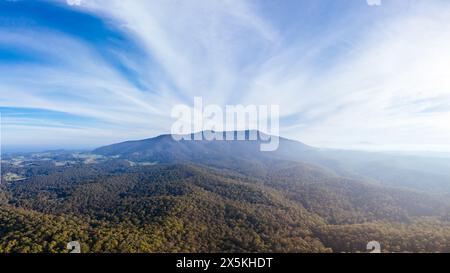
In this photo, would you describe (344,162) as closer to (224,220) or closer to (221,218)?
(221,218)

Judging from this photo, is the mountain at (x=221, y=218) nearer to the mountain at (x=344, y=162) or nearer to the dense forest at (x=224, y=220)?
the dense forest at (x=224, y=220)

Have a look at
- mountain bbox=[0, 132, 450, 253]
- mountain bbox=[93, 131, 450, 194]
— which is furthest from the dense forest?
mountain bbox=[93, 131, 450, 194]

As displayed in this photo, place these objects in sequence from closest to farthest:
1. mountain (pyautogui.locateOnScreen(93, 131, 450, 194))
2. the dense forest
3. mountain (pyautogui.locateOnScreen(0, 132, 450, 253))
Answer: the dense forest < mountain (pyautogui.locateOnScreen(0, 132, 450, 253)) < mountain (pyautogui.locateOnScreen(93, 131, 450, 194))

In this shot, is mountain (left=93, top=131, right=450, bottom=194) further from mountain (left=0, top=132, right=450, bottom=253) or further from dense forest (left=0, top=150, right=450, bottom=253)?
dense forest (left=0, top=150, right=450, bottom=253)

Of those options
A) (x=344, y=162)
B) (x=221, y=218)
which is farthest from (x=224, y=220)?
(x=344, y=162)

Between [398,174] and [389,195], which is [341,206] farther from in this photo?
[398,174]

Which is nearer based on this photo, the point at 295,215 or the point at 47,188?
the point at 295,215

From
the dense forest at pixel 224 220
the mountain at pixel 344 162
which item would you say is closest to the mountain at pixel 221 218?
the dense forest at pixel 224 220
